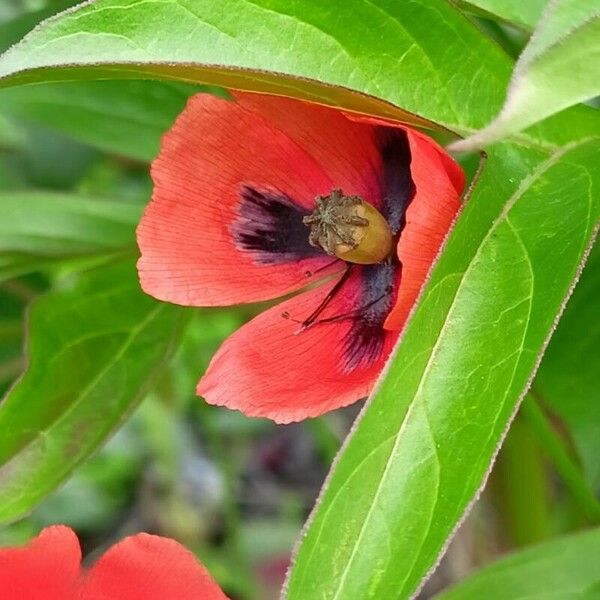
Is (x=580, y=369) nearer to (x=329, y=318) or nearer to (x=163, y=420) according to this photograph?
(x=329, y=318)

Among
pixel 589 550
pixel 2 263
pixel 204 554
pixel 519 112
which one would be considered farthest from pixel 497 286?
pixel 204 554

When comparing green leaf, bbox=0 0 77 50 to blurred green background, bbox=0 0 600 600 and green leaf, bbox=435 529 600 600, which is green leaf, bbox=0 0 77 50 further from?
green leaf, bbox=435 529 600 600

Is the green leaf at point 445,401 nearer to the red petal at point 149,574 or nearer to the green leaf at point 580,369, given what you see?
the red petal at point 149,574

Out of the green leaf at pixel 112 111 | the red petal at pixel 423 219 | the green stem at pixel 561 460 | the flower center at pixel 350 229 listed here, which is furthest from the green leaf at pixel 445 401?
the green leaf at pixel 112 111

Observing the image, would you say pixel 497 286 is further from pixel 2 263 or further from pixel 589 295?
pixel 2 263

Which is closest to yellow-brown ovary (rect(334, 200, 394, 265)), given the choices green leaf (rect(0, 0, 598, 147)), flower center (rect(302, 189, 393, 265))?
flower center (rect(302, 189, 393, 265))

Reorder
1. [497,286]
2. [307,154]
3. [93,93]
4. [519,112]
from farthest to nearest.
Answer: [93,93], [307,154], [497,286], [519,112]

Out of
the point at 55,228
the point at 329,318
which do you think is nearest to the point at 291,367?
the point at 329,318
